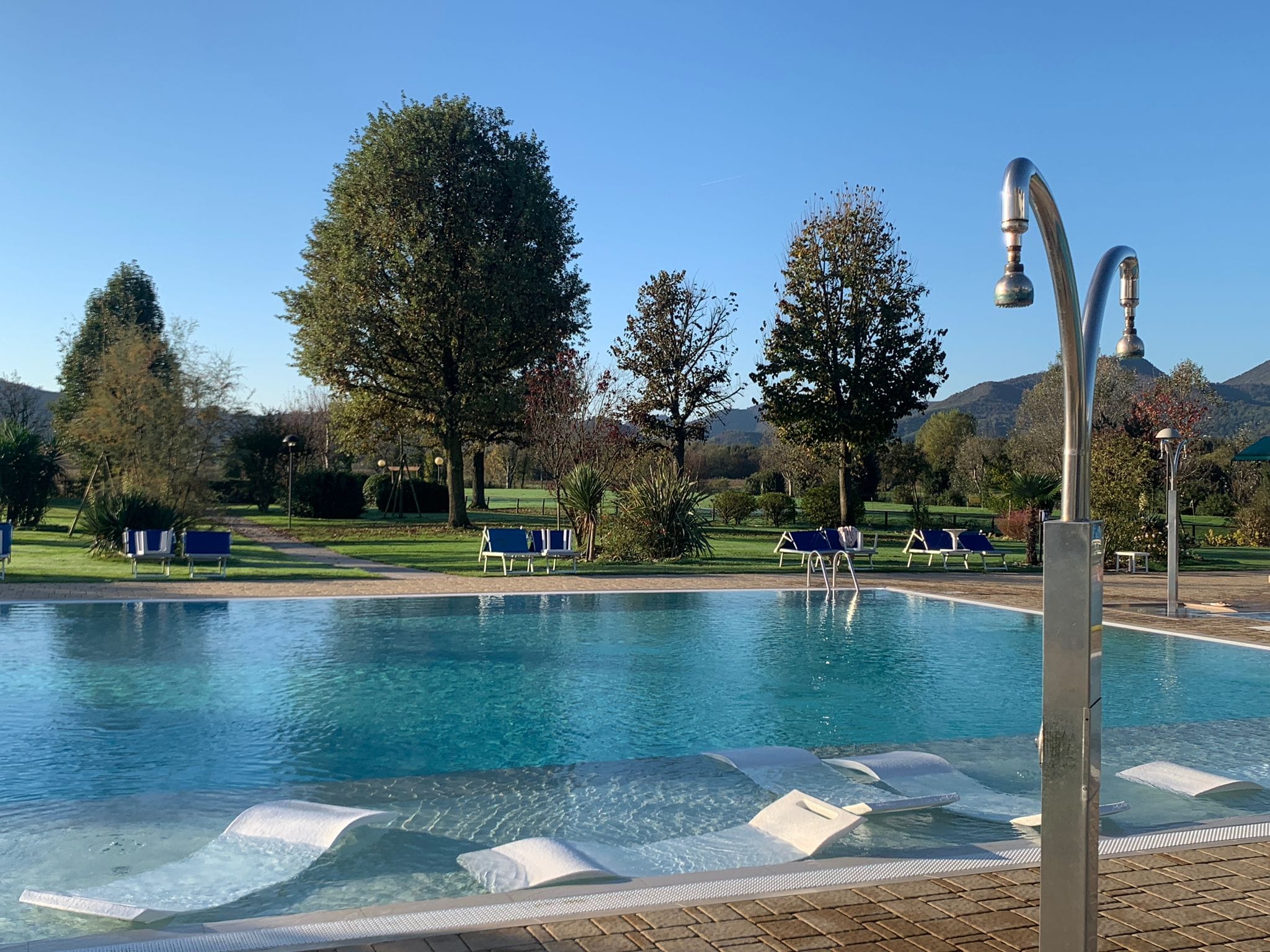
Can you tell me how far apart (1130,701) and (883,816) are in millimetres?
4360

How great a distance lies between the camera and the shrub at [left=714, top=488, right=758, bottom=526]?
31.0 meters

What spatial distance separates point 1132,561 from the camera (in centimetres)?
1969

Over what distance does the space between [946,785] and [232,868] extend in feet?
12.4

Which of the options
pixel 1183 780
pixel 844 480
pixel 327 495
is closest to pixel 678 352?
pixel 844 480

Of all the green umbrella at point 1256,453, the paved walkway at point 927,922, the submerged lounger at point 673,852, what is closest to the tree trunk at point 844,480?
the green umbrella at point 1256,453

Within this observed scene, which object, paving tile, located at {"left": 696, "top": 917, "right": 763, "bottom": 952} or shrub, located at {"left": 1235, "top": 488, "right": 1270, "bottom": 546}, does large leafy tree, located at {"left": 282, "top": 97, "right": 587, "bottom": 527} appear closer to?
shrub, located at {"left": 1235, "top": 488, "right": 1270, "bottom": 546}

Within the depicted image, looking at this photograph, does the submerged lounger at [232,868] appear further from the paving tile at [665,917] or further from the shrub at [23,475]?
the shrub at [23,475]

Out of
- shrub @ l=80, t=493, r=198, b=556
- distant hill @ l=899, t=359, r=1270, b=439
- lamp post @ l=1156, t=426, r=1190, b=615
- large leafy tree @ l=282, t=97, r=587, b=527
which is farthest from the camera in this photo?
distant hill @ l=899, t=359, r=1270, b=439

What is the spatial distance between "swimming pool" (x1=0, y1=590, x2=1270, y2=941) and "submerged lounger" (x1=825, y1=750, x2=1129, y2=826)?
0.20m

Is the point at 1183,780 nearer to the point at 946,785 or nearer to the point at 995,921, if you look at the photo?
the point at 946,785

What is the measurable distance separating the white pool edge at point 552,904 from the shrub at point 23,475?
2485 centimetres

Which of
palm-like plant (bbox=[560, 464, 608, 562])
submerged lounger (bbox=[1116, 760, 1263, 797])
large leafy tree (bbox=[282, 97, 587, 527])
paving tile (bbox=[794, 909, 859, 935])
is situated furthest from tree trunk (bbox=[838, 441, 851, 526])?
paving tile (bbox=[794, 909, 859, 935])

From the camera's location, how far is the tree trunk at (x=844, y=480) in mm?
25266

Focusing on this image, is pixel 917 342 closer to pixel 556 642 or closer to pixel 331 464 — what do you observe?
pixel 556 642
